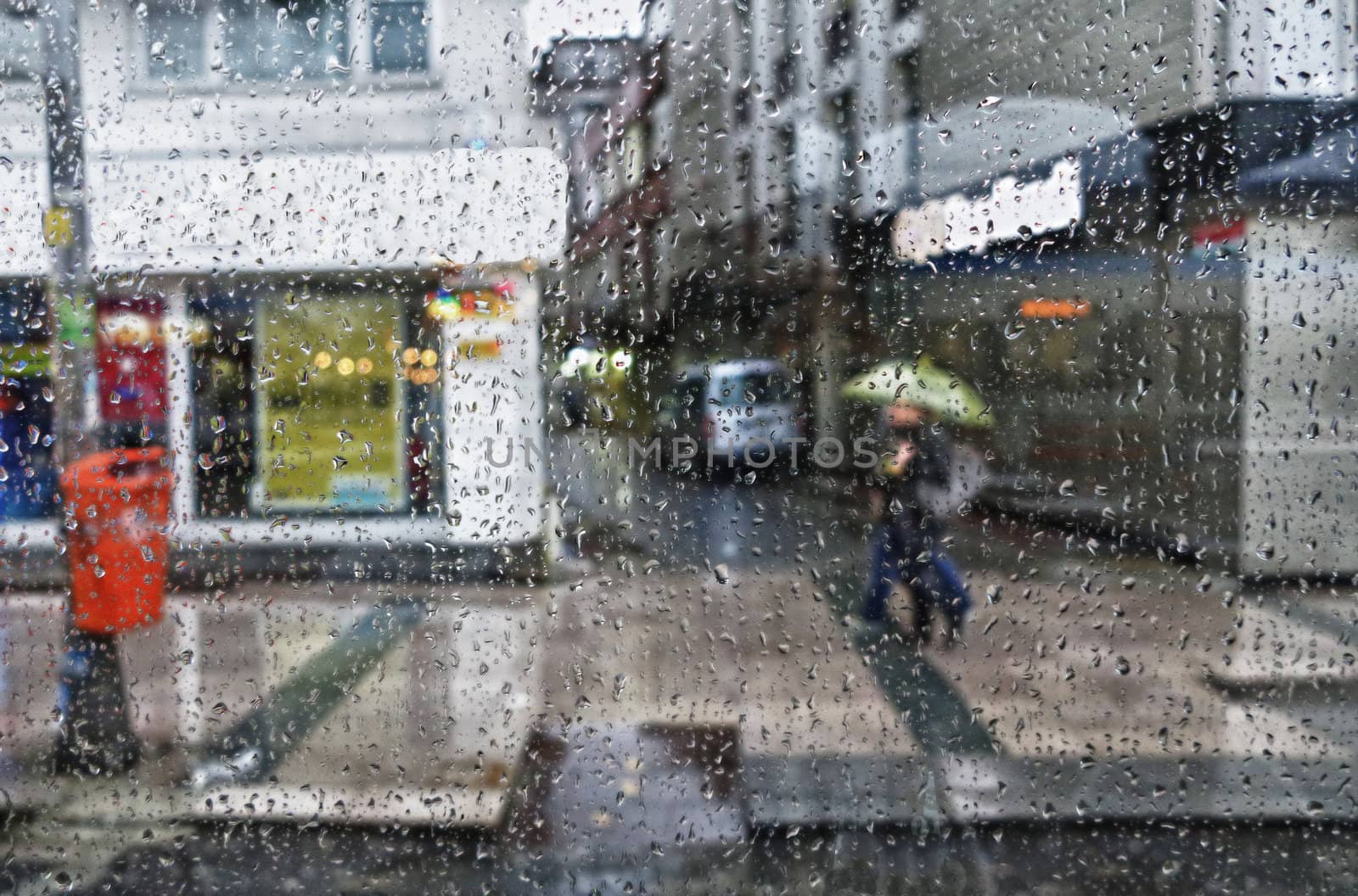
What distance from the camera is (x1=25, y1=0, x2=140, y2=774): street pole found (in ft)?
5.96

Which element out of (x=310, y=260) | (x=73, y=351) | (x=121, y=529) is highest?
(x=310, y=260)

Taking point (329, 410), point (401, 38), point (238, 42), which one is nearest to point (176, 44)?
point (238, 42)

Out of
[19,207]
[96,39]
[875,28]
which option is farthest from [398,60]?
[875,28]

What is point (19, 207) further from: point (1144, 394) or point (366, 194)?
point (1144, 394)

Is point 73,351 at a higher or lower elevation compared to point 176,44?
lower

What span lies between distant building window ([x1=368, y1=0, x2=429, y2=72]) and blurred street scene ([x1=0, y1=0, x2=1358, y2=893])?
14 millimetres

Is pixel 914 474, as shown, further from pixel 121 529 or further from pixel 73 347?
pixel 73 347

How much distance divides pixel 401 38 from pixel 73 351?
0.97m

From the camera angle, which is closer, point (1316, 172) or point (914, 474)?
point (914, 474)

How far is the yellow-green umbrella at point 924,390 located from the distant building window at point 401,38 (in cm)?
113

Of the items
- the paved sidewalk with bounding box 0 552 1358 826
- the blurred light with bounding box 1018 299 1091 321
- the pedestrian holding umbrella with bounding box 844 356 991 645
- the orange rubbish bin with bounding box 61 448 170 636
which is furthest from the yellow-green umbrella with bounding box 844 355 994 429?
the orange rubbish bin with bounding box 61 448 170 636

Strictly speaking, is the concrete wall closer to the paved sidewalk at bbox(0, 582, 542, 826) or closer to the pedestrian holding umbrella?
the pedestrian holding umbrella

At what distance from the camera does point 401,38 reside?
181cm

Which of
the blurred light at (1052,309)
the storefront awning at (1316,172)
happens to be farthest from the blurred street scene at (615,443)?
the storefront awning at (1316,172)
